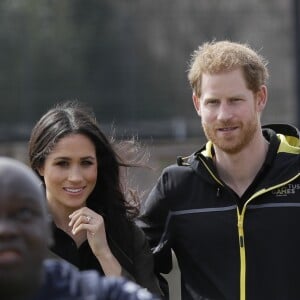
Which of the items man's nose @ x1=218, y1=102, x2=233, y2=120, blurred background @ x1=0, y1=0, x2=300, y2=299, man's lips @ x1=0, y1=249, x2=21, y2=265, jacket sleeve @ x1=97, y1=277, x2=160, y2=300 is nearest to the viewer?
man's lips @ x1=0, y1=249, x2=21, y2=265

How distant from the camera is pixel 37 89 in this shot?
35.1 feet

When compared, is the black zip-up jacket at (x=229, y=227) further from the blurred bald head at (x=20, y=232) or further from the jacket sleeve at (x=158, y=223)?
the blurred bald head at (x=20, y=232)

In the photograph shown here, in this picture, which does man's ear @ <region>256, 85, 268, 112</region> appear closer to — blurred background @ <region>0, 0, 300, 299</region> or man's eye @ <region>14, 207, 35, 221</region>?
man's eye @ <region>14, 207, 35, 221</region>

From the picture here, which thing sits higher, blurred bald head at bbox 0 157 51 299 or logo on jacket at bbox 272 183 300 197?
logo on jacket at bbox 272 183 300 197

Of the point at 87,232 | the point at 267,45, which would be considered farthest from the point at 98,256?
the point at 267,45

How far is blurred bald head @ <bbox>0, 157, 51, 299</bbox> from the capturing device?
6.42 feet

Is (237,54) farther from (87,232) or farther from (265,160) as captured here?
(87,232)

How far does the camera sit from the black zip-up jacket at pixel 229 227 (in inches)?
160

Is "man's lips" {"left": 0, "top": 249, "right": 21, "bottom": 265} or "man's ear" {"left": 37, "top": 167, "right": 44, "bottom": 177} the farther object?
"man's ear" {"left": 37, "top": 167, "right": 44, "bottom": 177}

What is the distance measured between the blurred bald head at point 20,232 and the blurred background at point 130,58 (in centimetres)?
→ 830

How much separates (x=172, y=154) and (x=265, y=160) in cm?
650

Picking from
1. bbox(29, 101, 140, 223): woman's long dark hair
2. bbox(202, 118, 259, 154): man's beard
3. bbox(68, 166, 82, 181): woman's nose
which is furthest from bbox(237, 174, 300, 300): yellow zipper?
bbox(68, 166, 82, 181): woman's nose

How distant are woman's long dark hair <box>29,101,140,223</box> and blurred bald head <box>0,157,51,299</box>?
7.07 feet

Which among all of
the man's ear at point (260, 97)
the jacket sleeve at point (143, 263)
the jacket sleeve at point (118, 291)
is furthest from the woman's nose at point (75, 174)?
the jacket sleeve at point (118, 291)
